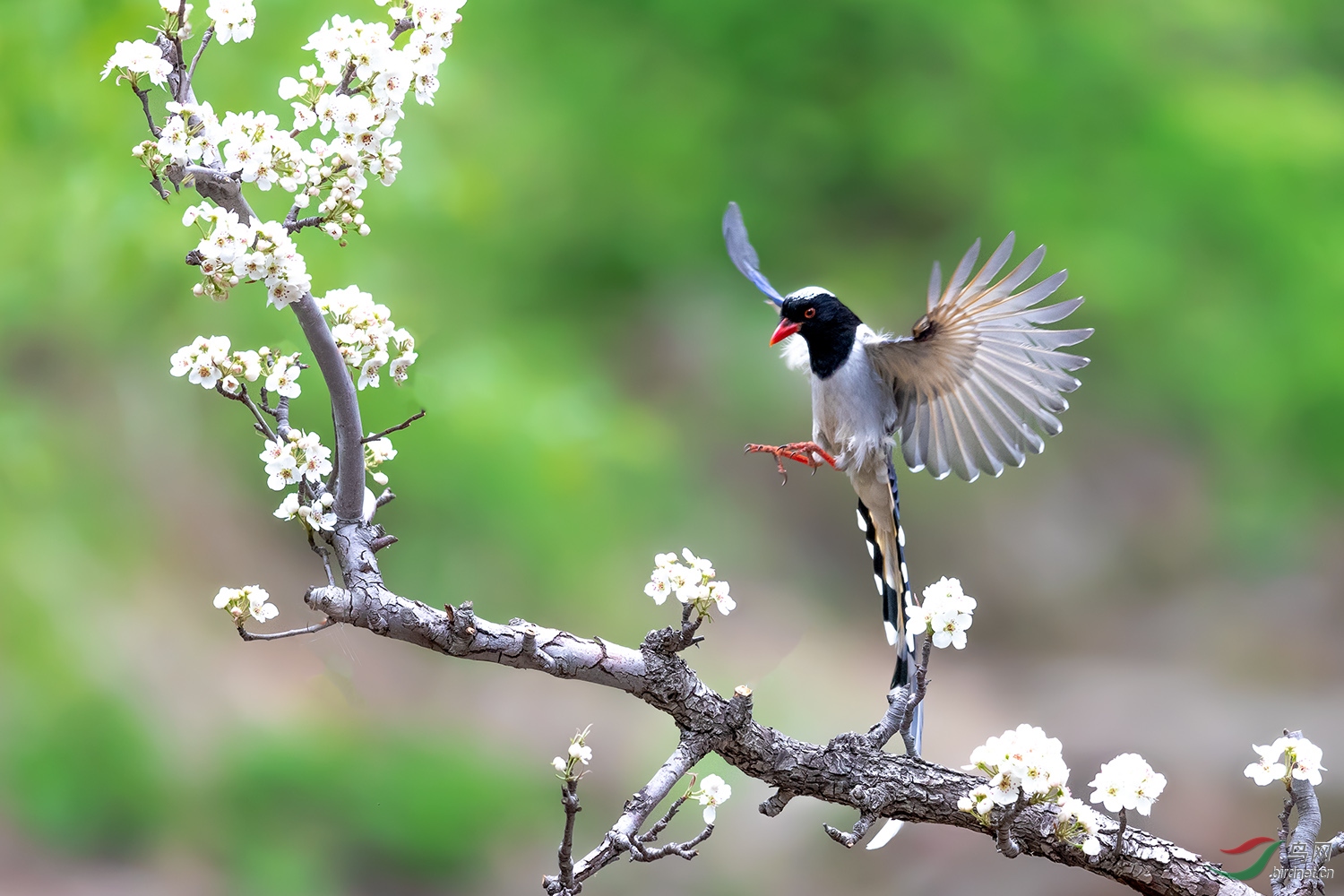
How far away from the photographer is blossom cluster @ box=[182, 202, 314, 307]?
680 mm

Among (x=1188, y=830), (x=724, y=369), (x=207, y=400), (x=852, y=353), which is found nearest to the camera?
(x=852, y=353)

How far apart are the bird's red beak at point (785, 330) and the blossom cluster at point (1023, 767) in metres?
0.46

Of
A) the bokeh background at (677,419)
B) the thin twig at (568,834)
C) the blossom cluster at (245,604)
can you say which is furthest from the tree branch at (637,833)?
the bokeh background at (677,419)

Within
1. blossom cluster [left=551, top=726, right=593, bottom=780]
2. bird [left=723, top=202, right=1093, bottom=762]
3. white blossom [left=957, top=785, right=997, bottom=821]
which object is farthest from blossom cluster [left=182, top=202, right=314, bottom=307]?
white blossom [left=957, top=785, right=997, bottom=821]

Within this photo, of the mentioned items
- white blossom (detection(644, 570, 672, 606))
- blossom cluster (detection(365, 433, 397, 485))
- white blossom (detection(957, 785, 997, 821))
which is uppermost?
blossom cluster (detection(365, 433, 397, 485))

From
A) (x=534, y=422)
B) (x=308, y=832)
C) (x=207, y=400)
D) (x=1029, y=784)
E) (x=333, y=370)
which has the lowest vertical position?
(x=1029, y=784)

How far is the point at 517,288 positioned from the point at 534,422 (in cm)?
49

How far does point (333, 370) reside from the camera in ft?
2.66

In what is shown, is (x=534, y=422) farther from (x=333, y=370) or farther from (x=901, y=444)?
(x=333, y=370)

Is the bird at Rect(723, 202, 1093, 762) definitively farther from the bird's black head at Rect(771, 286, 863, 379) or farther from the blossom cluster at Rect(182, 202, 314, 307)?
the blossom cluster at Rect(182, 202, 314, 307)

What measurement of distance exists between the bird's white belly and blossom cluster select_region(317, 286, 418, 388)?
1.47 feet

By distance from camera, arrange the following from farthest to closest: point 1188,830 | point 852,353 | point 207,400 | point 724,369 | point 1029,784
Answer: point 724,369, point 1188,830, point 207,400, point 852,353, point 1029,784

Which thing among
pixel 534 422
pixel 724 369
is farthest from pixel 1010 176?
pixel 534 422

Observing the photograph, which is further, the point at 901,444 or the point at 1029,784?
the point at 901,444
